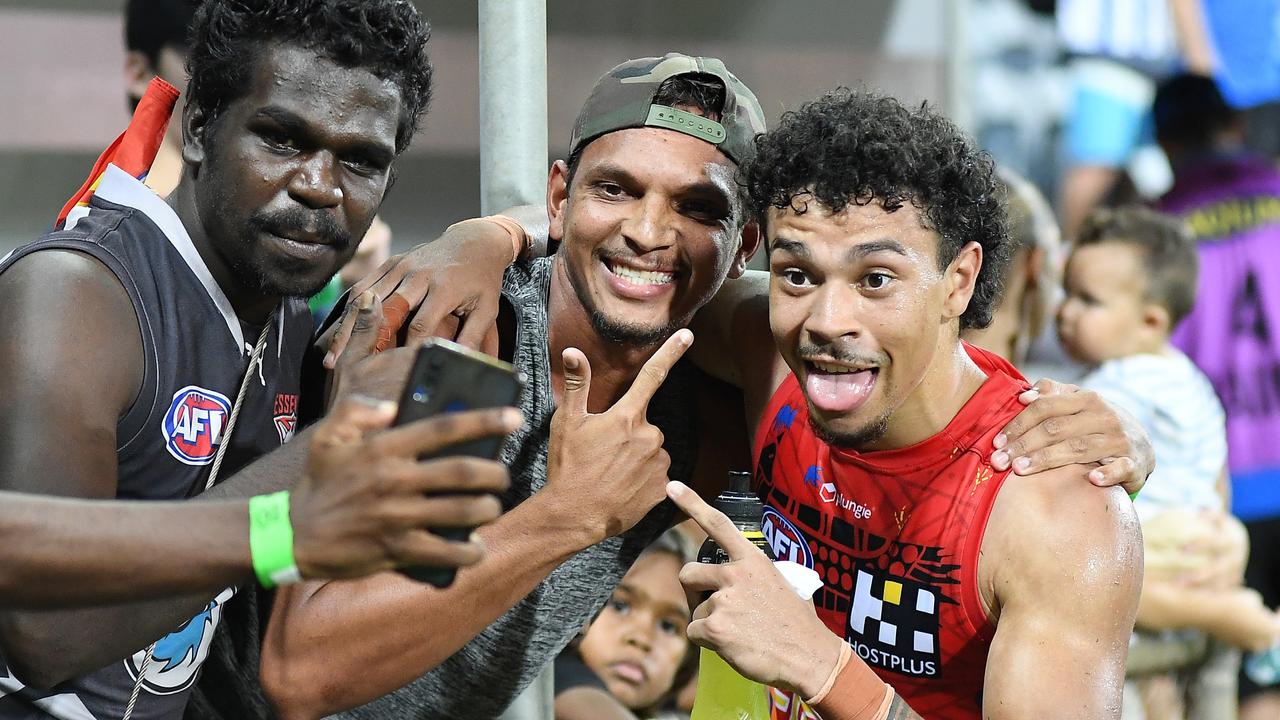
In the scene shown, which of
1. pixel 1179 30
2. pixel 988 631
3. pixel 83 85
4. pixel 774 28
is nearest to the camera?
pixel 988 631

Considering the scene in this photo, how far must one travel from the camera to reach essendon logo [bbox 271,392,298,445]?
2670 mm

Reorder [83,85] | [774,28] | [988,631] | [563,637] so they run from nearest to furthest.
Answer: [988,631] < [563,637] < [83,85] < [774,28]

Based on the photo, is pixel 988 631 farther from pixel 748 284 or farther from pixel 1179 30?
pixel 1179 30

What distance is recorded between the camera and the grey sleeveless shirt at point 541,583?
3.03m

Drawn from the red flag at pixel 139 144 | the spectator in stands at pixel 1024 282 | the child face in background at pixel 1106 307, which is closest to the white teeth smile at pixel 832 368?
the red flag at pixel 139 144

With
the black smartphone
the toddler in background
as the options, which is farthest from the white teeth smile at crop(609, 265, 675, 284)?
the toddler in background

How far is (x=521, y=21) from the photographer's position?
9.77 feet

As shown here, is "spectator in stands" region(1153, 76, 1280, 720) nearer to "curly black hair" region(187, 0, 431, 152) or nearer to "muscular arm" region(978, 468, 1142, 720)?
"muscular arm" region(978, 468, 1142, 720)

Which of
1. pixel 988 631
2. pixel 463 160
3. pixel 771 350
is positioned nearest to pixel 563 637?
pixel 771 350

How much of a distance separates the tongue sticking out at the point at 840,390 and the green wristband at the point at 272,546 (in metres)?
1.21

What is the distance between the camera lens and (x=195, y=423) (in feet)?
7.97

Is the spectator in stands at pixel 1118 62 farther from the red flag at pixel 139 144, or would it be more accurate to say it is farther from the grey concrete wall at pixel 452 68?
the red flag at pixel 139 144

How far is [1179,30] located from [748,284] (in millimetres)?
4641

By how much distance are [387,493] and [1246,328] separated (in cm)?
480
